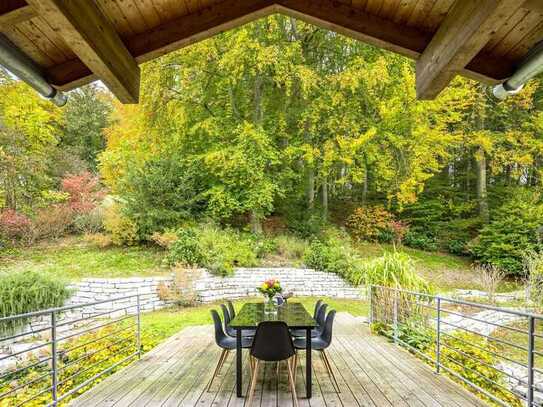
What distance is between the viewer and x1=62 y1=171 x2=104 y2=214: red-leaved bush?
468 inches

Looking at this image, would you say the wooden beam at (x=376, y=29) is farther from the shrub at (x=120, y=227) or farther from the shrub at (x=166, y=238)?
the shrub at (x=120, y=227)

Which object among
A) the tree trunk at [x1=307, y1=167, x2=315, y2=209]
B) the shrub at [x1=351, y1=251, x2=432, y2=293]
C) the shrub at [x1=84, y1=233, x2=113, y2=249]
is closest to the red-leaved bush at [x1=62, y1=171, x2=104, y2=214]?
the shrub at [x1=84, y1=233, x2=113, y2=249]

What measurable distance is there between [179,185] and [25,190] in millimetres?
4731

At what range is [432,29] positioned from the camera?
2.54 meters

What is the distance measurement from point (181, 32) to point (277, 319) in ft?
9.03

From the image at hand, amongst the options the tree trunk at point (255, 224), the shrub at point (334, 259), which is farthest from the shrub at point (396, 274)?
the tree trunk at point (255, 224)

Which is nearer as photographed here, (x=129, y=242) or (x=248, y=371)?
(x=248, y=371)

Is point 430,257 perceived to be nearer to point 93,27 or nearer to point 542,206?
point 542,206

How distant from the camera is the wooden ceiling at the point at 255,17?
7.27ft

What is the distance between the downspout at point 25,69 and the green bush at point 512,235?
1245 cm

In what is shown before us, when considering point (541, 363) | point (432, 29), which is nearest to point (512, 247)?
point (541, 363)

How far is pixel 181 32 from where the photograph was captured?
259cm

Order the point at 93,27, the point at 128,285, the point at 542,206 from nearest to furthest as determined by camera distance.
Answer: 1. the point at 93,27
2. the point at 128,285
3. the point at 542,206

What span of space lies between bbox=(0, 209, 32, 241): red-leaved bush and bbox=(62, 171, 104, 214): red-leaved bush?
134 centimetres
